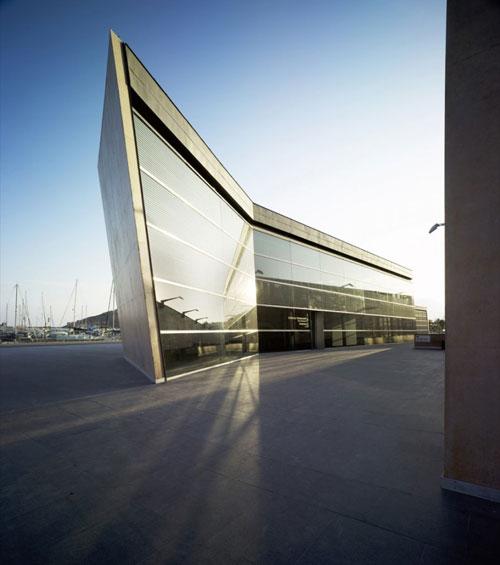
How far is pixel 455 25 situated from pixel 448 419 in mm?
A: 4627

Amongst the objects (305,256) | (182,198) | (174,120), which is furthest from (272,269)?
(174,120)

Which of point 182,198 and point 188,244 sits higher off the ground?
point 182,198

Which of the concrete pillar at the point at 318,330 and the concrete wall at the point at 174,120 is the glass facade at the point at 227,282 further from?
the concrete wall at the point at 174,120

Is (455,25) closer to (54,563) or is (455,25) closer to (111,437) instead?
(54,563)

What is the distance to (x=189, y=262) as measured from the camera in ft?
41.9

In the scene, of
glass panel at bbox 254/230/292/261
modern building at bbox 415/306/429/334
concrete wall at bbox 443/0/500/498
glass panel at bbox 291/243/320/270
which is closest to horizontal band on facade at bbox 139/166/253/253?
glass panel at bbox 254/230/292/261

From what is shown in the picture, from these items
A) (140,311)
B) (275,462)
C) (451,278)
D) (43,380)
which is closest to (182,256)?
(140,311)

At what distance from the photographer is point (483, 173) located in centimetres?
330

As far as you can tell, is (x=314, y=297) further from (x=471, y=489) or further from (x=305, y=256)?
(x=471, y=489)

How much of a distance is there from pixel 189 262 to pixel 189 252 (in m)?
0.46

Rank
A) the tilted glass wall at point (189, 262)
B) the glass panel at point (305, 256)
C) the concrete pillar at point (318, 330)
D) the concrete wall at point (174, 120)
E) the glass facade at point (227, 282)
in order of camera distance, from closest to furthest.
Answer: the concrete wall at point (174, 120), the tilted glass wall at point (189, 262), the glass facade at point (227, 282), the glass panel at point (305, 256), the concrete pillar at point (318, 330)

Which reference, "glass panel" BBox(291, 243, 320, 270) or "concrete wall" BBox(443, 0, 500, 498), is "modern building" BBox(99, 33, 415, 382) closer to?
"glass panel" BBox(291, 243, 320, 270)

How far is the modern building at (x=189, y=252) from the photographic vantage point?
10391 millimetres

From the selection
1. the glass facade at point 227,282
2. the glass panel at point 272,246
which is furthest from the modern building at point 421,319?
the glass panel at point 272,246
